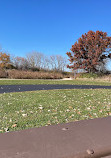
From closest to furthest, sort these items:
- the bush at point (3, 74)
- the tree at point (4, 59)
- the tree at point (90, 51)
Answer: the bush at point (3, 74), the tree at point (90, 51), the tree at point (4, 59)

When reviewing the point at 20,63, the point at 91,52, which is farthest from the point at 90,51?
the point at 20,63

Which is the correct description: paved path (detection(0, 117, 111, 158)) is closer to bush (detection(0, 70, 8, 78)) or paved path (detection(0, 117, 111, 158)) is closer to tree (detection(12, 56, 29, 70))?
bush (detection(0, 70, 8, 78))

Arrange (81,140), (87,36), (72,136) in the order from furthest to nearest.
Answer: (87,36), (72,136), (81,140)

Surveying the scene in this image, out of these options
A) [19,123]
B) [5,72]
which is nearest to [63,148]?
[19,123]

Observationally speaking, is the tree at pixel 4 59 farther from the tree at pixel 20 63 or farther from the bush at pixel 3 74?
the bush at pixel 3 74

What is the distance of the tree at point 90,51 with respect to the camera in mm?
26375

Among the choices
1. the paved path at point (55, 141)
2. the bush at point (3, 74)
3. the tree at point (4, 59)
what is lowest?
the paved path at point (55, 141)

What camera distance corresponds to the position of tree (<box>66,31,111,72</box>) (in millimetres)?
26375

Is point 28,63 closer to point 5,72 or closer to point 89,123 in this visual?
point 5,72

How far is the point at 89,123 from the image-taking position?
277 cm

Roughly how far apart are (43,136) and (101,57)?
27.2m

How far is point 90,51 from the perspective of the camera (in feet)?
87.6

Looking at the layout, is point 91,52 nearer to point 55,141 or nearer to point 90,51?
point 90,51

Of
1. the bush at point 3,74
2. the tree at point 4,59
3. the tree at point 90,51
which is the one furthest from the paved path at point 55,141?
the tree at point 4,59
